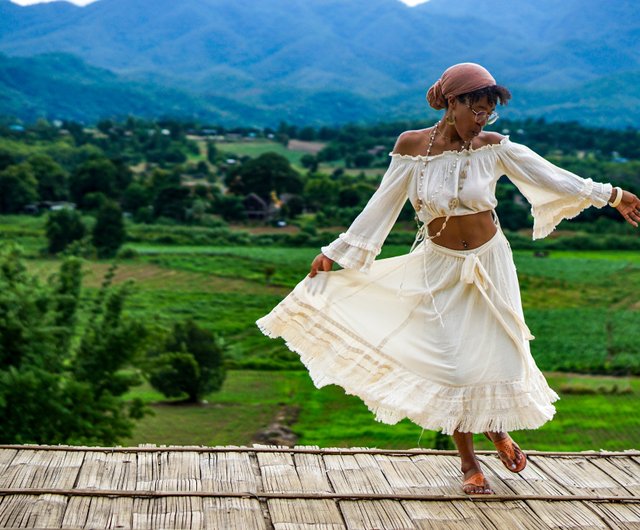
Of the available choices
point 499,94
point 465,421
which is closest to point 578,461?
point 465,421

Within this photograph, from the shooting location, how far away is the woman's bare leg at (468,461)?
3705 mm

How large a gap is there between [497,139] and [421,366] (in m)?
0.84

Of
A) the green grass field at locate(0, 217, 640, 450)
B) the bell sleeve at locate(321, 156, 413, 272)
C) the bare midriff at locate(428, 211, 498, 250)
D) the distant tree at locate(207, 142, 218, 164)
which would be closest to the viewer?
the bare midriff at locate(428, 211, 498, 250)

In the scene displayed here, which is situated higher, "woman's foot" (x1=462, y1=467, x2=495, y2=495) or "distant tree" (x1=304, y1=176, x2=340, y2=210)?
"woman's foot" (x1=462, y1=467, x2=495, y2=495)

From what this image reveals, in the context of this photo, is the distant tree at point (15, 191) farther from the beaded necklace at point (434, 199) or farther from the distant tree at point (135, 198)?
the beaded necklace at point (434, 199)

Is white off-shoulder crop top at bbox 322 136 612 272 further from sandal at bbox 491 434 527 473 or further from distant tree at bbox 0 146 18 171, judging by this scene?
distant tree at bbox 0 146 18 171

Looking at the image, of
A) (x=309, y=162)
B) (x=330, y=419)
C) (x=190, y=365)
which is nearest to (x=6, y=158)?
(x=309, y=162)

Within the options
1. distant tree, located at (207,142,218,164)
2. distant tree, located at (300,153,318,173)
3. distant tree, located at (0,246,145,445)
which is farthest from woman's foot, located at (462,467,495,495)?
distant tree, located at (207,142,218,164)

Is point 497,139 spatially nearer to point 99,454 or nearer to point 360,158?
point 99,454

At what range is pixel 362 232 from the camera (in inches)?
150

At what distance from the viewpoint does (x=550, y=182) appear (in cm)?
363

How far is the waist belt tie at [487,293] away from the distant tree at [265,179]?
43.1 m

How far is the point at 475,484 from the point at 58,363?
10540mm

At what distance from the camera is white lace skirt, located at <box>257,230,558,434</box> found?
11.5 ft
